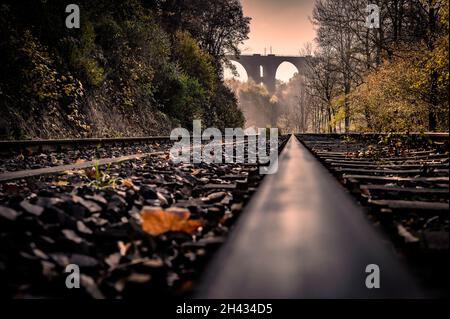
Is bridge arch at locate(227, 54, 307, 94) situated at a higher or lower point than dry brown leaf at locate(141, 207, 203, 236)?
higher

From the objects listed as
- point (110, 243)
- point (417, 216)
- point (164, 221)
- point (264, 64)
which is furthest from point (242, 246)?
point (264, 64)

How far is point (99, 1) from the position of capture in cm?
1273

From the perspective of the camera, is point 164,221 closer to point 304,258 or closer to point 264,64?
point 304,258

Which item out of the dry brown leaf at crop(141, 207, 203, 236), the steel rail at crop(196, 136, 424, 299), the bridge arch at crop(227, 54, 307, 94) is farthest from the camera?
the bridge arch at crop(227, 54, 307, 94)

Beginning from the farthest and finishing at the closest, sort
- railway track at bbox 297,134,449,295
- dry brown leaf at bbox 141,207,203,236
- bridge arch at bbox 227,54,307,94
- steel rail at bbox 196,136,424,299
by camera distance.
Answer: bridge arch at bbox 227,54,307,94, dry brown leaf at bbox 141,207,203,236, railway track at bbox 297,134,449,295, steel rail at bbox 196,136,424,299

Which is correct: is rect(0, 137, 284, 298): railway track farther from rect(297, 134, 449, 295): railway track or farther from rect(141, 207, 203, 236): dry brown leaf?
rect(297, 134, 449, 295): railway track

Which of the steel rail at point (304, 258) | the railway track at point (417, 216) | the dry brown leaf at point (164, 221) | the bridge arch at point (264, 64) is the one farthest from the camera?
the bridge arch at point (264, 64)

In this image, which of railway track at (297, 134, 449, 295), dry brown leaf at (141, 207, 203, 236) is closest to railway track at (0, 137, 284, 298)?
dry brown leaf at (141, 207, 203, 236)

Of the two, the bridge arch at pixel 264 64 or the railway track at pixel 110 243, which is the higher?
the bridge arch at pixel 264 64

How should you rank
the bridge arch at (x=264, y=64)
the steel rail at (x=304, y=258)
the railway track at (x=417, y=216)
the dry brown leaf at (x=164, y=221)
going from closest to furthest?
the steel rail at (x=304, y=258), the railway track at (x=417, y=216), the dry brown leaf at (x=164, y=221), the bridge arch at (x=264, y=64)

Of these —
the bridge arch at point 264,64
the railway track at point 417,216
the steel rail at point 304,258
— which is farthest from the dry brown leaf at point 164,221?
the bridge arch at point 264,64

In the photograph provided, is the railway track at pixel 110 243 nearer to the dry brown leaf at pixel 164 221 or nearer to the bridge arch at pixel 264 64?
the dry brown leaf at pixel 164 221
